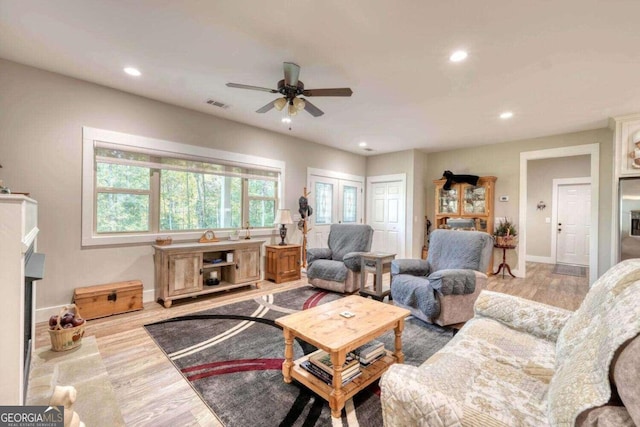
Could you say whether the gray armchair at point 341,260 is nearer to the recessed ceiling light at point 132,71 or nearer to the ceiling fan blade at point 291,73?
the ceiling fan blade at point 291,73

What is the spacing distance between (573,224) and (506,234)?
293 centimetres

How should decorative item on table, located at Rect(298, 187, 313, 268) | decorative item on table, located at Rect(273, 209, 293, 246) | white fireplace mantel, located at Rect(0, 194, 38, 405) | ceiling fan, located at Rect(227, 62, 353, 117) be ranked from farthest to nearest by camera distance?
decorative item on table, located at Rect(298, 187, 313, 268) → decorative item on table, located at Rect(273, 209, 293, 246) → ceiling fan, located at Rect(227, 62, 353, 117) → white fireplace mantel, located at Rect(0, 194, 38, 405)

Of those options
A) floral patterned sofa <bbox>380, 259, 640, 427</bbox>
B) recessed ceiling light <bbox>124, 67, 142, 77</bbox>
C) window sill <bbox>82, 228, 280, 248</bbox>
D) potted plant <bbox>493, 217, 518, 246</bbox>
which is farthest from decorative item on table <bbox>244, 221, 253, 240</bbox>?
potted plant <bbox>493, 217, 518, 246</bbox>

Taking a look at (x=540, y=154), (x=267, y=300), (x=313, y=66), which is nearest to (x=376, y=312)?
(x=267, y=300)

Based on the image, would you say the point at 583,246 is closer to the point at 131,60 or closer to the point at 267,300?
the point at 267,300

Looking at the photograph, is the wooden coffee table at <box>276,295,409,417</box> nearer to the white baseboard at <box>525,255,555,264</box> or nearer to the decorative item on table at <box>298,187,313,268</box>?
the decorative item on table at <box>298,187,313,268</box>

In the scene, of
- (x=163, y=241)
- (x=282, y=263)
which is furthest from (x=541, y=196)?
(x=163, y=241)

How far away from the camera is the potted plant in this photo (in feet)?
16.6

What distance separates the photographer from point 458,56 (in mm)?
2494

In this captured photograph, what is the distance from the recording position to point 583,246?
6.41 m

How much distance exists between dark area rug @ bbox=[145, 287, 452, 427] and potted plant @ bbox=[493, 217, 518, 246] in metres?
3.14

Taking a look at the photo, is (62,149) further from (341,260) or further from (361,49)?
(341,260)

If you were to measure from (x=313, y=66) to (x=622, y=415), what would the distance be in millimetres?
2905

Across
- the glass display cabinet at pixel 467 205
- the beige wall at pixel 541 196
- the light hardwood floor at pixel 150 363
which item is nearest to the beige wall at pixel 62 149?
the light hardwood floor at pixel 150 363
